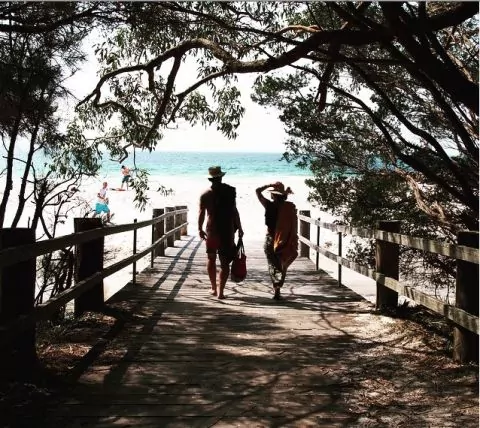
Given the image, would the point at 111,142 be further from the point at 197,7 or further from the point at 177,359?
the point at 177,359

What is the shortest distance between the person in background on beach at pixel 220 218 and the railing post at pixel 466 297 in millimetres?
3831

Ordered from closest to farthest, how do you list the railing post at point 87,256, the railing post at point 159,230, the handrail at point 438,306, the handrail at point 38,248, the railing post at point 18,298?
1. the handrail at point 38,248
2. the railing post at point 18,298
3. the handrail at point 438,306
4. the railing post at point 87,256
5. the railing post at point 159,230

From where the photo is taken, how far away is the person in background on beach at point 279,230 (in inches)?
328

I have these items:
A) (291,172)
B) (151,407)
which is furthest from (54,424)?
(291,172)

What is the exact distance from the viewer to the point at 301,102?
10.5 metres

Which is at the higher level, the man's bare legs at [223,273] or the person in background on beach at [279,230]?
the person in background on beach at [279,230]

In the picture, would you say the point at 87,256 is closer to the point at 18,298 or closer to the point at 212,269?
the point at 18,298

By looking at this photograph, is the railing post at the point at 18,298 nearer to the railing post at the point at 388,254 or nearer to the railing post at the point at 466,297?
the railing post at the point at 466,297

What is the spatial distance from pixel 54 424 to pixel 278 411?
4.46 ft

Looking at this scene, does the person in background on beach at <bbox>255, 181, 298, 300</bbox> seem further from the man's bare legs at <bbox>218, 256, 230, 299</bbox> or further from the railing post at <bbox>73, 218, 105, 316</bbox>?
the railing post at <bbox>73, 218, 105, 316</bbox>

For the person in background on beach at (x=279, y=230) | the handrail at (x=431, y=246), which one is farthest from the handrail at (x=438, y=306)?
the person in background on beach at (x=279, y=230)

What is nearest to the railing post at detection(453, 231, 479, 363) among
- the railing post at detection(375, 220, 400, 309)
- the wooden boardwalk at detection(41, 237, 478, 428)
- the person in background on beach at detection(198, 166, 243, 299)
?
the wooden boardwalk at detection(41, 237, 478, 428)

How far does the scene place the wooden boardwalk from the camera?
12.7 ft

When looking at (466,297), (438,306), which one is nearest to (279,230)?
(438,306)
